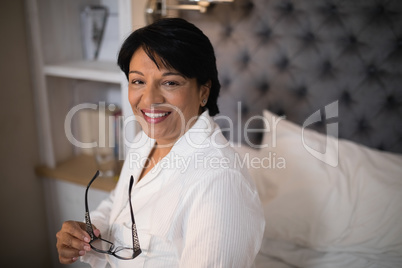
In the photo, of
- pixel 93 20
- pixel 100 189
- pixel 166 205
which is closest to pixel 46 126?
pixel 100 189

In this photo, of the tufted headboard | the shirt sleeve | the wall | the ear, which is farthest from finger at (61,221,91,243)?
the tufted headboard

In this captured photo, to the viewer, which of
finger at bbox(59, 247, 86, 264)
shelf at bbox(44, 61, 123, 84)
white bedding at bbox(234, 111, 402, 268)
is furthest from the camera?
shelf at bbox(44, 61, 123, 84)

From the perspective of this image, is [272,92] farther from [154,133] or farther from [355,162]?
[154,133]

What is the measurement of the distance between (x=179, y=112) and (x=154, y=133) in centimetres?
12

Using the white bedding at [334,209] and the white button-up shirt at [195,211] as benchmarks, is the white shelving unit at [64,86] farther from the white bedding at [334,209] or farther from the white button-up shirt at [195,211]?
the white bedding at [334,209]

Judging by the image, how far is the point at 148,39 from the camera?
89 centimetres

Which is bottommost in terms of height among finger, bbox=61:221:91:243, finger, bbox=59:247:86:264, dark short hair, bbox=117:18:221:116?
finger, bbox=59:247:86:264

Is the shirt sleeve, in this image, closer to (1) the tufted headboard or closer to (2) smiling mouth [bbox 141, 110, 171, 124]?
(2) smiling mouth [bbox 141, 110, 171, 124]

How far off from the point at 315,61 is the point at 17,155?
1.50 meters

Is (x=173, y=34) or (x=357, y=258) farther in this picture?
(x=357, y=258)

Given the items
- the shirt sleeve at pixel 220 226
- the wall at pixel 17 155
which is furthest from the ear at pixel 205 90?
the wall at pixel 17 155

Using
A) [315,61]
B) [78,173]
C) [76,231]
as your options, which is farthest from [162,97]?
[78,173]

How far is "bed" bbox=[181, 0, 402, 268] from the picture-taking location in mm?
1174

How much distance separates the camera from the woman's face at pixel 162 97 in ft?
2.93
